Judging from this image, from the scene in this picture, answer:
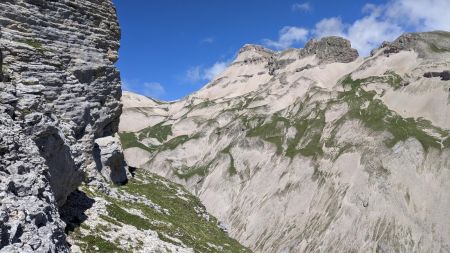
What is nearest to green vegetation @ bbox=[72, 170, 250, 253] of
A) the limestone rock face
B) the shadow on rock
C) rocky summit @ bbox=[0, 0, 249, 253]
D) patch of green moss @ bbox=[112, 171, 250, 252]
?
patch of green moss @ bbox=[112, 171, 250, 252]

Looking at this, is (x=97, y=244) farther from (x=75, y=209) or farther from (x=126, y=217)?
(x=126, y=217)

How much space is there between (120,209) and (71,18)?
2089 cm

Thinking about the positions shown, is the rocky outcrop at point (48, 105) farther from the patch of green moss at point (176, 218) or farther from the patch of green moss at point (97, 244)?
the patch of green moss at point (176, 218)

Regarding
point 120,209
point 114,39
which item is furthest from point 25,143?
point 114,39

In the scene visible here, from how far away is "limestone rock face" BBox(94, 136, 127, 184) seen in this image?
51866 mm

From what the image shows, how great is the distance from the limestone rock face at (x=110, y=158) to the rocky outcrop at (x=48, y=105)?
1.27 m

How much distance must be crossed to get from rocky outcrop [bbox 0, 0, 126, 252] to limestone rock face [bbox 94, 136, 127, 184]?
127 centimetres

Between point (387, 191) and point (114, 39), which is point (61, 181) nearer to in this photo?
point (114, 39)

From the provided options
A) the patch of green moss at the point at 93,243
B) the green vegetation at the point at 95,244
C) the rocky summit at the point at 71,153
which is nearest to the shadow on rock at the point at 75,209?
the rocky summit at the point at 71,153

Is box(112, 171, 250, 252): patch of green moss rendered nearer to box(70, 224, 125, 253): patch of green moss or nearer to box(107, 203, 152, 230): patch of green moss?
box(107, 203, 152, 230): patch of green moss

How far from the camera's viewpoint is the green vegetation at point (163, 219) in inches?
1275

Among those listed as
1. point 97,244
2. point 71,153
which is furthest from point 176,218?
point 97,244

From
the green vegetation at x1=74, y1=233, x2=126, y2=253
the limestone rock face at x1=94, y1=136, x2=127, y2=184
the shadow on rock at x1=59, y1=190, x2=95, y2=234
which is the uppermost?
the limestone rock face at x1=94, y1=136, x2=127, y2=184

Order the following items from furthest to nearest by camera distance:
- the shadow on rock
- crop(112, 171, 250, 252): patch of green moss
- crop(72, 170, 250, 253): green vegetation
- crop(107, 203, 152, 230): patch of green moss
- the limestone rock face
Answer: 1. the limestone rock face
2. crop(112, 171, 250, 252): patch of green moss
3. crop(107, 203, 152, 230): patch of green moss
4. crop(72, 170, 250, 253): green vegetation
5. the shadow on rock
